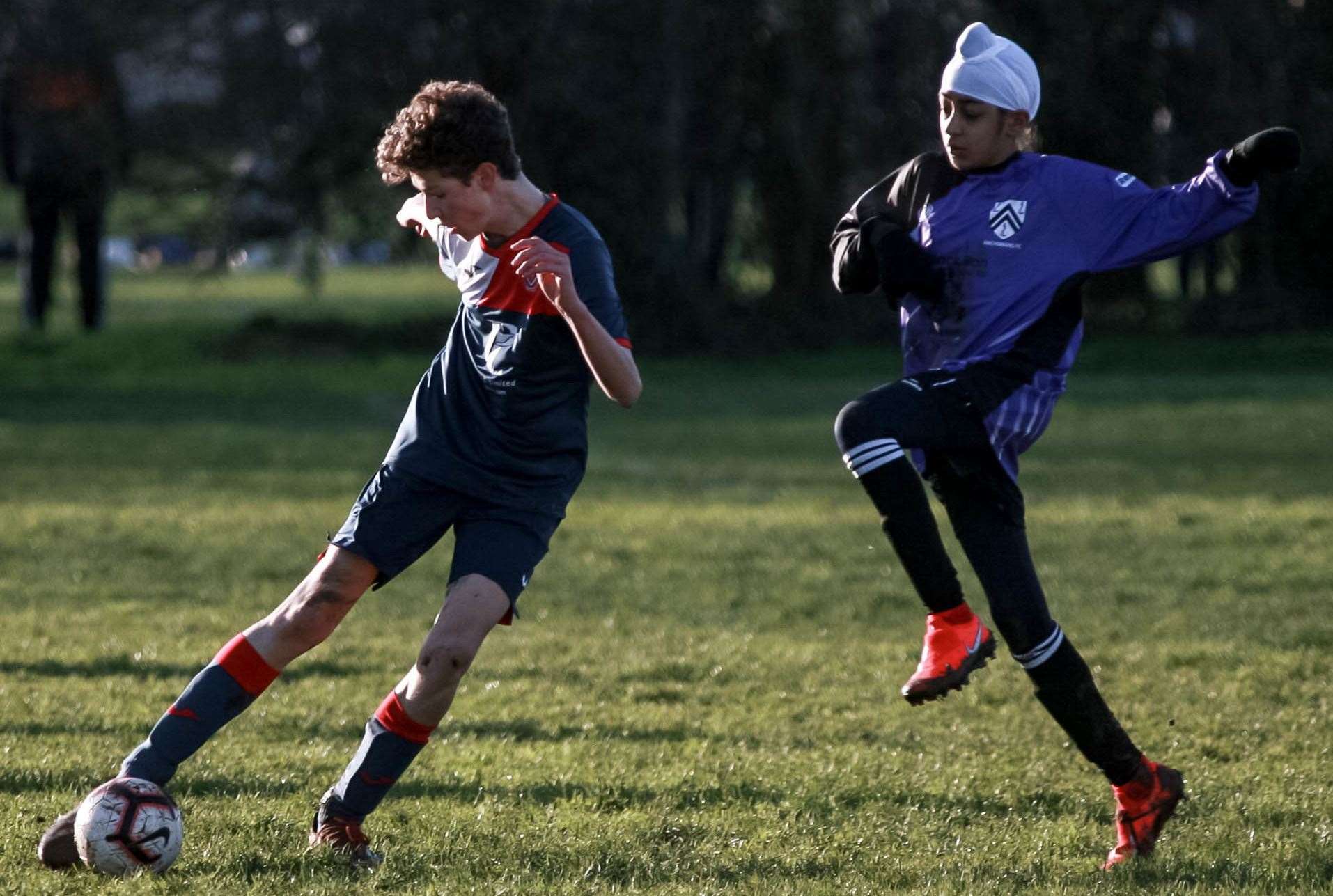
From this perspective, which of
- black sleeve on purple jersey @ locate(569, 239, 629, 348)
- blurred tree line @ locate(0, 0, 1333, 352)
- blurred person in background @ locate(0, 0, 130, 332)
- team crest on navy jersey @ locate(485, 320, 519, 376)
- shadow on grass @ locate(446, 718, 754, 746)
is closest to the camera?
black sleeve on purple jersey @ locate(569, 239, 629, 348)

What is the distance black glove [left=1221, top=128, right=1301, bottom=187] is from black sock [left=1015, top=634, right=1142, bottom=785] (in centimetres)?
113

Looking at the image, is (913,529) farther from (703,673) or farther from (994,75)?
(703,673)

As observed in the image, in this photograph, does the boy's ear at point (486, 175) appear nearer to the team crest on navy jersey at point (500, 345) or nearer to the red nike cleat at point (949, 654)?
the team crest on navy jersey at point (500, 345)

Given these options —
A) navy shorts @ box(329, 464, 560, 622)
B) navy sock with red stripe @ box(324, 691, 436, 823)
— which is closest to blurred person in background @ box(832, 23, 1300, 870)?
navy shorts @ box(329, 464, 560, 622)

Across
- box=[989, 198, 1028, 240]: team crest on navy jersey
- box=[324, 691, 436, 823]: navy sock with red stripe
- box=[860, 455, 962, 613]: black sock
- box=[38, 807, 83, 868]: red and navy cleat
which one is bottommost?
box=[38, 807, 83, 868]: red and navy cleat

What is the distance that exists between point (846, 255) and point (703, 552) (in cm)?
561

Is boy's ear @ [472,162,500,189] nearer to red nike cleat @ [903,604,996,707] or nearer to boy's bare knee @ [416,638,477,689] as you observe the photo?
boy's bare knee @ [416,638,477,689]

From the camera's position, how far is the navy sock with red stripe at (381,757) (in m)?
4.36

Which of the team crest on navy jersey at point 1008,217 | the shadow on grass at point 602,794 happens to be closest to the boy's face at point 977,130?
the team crest on navy jersey at point 1008,217

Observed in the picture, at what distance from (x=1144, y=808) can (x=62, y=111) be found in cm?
1873

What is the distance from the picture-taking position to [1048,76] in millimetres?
21188

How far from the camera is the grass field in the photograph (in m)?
4.61

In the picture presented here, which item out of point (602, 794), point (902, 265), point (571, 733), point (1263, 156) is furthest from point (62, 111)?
point (1263, 156)

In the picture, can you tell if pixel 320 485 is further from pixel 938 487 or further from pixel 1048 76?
pixel 1048 76
